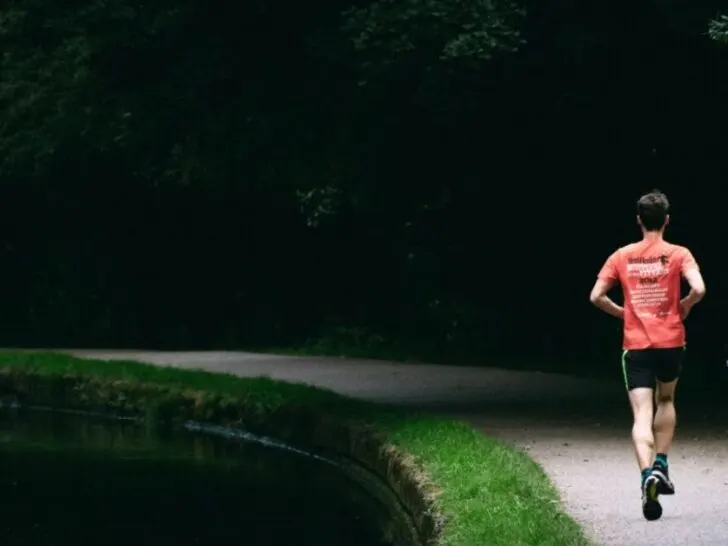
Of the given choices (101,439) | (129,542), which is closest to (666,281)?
(129,542)

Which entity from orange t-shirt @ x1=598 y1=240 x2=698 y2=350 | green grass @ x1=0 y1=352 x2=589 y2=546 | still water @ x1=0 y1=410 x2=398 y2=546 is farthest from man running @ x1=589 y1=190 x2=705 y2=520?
still water @ x1=0 y1=410 x2=398 y2=546

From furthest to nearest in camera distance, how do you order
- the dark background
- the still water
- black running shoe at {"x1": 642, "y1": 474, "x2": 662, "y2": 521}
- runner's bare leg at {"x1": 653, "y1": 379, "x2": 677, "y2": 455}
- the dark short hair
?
the dark background → the still water → runner's bare leg at {"x1": 653, "y1": 379, "x2": 677, "y2": 455} → the dark short hair → black running shoe at {"x1": 642, "y1": 474, "x2": 662, "y2": 521}

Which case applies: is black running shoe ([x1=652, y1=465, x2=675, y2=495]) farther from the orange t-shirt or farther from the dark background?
the dark background

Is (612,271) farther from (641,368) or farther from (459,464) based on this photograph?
(459,464)

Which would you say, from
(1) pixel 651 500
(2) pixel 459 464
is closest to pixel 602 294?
(1) pixel 651 500

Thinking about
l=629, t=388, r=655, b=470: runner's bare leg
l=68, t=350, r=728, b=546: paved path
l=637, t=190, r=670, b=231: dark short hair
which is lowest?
l=68, t=350, r=728, b=546: paved path

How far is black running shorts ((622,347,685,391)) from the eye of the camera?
9.80 meters

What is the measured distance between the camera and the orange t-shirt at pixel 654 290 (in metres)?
9.75

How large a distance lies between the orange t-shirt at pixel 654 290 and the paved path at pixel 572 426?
101cm

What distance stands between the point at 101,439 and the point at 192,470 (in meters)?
2.73

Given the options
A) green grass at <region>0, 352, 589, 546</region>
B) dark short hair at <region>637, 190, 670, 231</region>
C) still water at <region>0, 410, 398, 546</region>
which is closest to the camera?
green grass at <region>0, 352, 589, 546</region>

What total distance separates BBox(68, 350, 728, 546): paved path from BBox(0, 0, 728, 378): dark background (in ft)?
5.47

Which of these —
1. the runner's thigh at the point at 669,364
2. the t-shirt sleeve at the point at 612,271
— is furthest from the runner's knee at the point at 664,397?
the t-shirt sleeve at the point at 612,271

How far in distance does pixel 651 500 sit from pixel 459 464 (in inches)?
97.9
